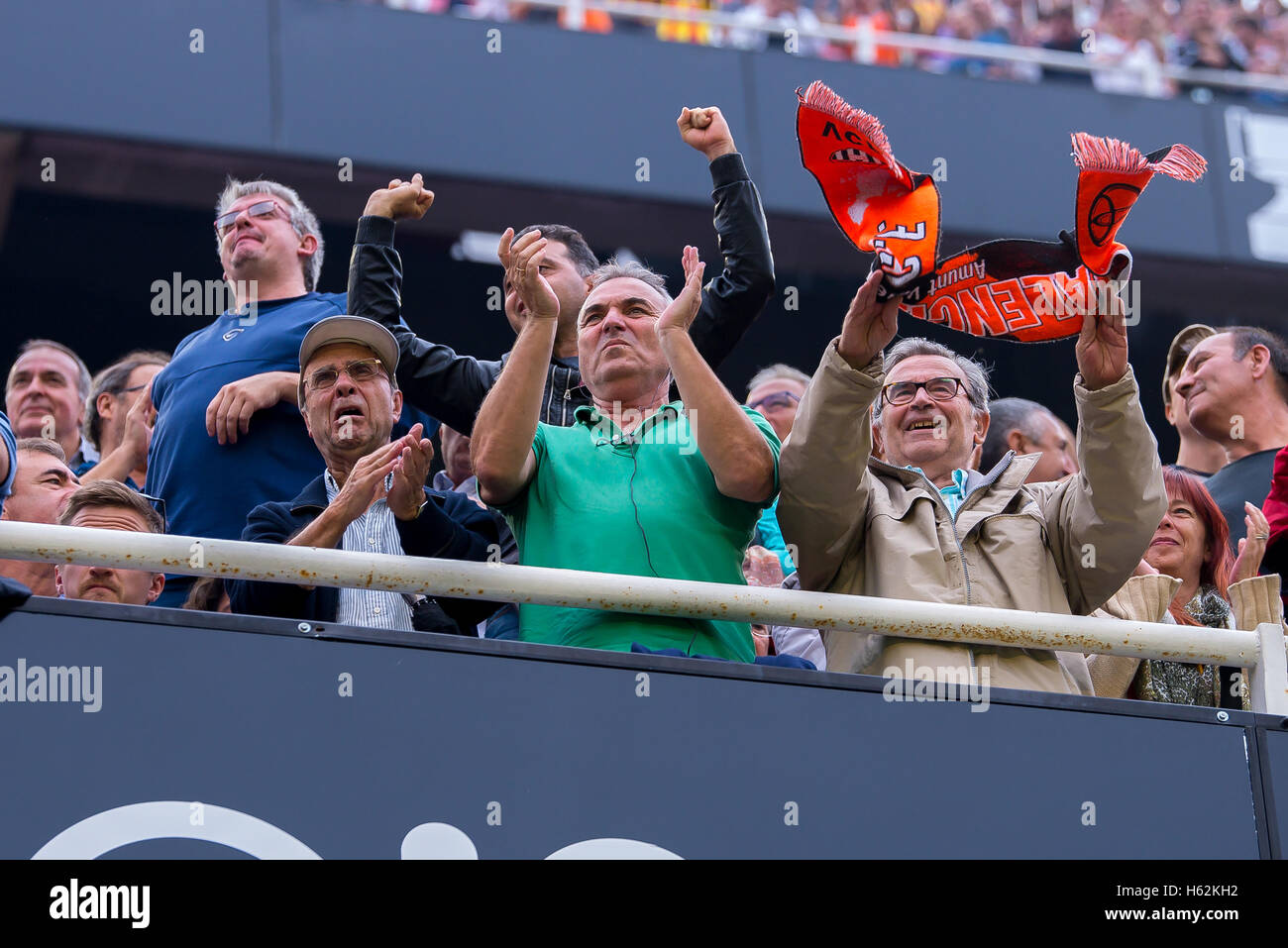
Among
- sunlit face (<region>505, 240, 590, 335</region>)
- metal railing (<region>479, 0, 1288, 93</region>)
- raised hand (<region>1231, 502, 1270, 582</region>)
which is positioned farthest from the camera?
metal railing (<region>479, 0, 1288, 93</region>)

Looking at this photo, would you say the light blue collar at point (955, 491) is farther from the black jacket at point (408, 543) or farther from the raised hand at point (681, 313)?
the black jacket at point (408, 543)

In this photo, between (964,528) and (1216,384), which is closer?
(964,528)

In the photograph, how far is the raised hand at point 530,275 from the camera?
3.79 m

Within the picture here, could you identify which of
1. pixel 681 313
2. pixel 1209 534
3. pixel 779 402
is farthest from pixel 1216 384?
pixel 681 313

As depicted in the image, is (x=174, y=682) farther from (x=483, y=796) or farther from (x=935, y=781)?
(x=935, y=781)

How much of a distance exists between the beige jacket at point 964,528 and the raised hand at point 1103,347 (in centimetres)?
3

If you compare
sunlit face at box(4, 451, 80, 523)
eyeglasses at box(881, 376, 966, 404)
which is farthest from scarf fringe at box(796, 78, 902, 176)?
sunlit face at box(4, 451, 80, 523)

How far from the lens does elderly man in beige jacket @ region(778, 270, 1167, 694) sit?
3.72 meters

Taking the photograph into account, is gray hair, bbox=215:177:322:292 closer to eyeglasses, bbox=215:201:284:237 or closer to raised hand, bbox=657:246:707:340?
eyeglasses, bbox=215:201:284:237

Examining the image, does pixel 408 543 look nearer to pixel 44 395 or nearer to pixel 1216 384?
pixel 44 395

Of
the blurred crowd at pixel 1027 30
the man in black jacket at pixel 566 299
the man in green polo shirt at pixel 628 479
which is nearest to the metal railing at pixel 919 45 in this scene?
the blurred crowd at pixel 1027 30

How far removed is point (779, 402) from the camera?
223 inches

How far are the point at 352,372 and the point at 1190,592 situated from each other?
2.06m
